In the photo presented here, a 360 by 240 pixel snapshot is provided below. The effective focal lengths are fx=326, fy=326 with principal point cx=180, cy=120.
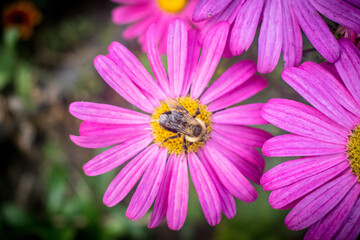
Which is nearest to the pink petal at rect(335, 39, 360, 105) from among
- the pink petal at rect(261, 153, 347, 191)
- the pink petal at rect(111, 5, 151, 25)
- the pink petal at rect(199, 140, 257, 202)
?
the pink petal at rect(261, 153, 347, 191)

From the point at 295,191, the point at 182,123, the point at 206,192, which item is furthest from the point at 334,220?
the point at 182,123

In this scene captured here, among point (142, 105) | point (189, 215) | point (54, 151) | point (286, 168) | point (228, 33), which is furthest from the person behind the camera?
point (54, 151)

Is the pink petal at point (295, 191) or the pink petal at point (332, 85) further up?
the pink petal at point (332, 85)

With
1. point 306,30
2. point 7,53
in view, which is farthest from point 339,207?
point 7,53

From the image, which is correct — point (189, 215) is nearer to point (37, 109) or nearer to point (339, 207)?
point (339, 207)

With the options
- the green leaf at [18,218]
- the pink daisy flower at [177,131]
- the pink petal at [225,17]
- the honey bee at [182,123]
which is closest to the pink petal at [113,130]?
the pink daisy flower at [177,131]

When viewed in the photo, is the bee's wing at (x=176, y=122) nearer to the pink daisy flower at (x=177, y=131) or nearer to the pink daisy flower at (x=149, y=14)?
the pink daisy flower at (x=177, y=131)

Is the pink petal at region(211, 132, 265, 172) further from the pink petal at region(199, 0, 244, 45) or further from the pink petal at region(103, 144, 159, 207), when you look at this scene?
the pink petal at region(199, 0, 244, 45)
